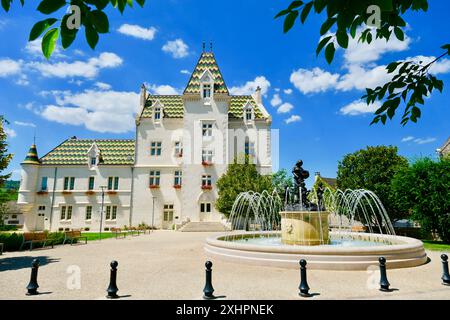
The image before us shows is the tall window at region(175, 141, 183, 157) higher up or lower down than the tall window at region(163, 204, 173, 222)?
higher up

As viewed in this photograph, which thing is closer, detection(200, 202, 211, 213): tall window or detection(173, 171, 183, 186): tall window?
detection(200, 202, 211, 213): tall window

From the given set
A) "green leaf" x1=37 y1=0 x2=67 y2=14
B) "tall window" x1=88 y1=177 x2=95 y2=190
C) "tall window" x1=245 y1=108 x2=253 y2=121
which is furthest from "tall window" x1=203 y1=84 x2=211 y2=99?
"green leaf" x1=37 y1=0 x2=67 y2=14

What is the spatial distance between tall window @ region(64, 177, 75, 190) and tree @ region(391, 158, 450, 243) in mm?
42302

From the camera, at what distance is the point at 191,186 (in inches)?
1607

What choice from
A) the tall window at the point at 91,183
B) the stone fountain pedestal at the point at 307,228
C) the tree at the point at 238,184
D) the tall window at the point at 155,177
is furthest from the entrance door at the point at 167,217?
the stone fountain pedestal at the point at 307,228

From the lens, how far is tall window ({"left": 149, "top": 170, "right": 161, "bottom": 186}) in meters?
42.6

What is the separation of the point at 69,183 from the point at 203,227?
72.8ft

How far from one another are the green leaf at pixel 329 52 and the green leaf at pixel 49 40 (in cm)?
240

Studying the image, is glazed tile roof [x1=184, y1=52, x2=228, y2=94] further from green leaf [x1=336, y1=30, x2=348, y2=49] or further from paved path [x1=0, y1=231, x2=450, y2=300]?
green leaf [x1=336, y1=30, x2=348, y2=49]

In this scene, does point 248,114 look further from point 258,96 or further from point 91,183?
point 91,183

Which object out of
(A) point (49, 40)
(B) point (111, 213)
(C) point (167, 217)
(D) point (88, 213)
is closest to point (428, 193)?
(A) point (49, 40)

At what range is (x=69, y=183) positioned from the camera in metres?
42.4
